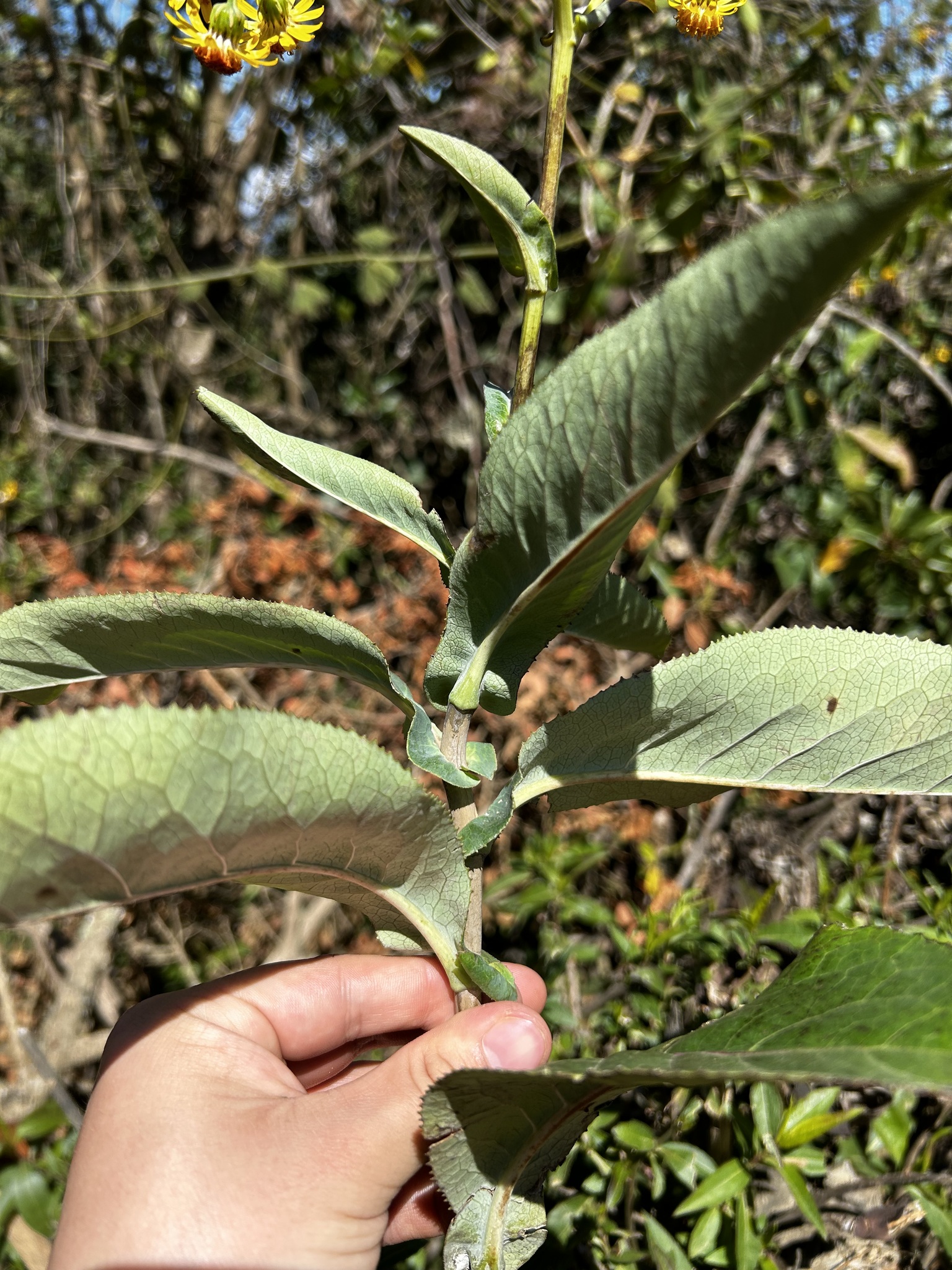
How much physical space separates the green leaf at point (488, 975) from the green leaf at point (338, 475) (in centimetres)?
35

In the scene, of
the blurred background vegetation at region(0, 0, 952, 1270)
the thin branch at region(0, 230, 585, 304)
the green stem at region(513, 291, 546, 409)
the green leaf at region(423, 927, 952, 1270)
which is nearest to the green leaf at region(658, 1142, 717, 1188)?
the blurred background vegetation at region(0, 0, 952, 1270)

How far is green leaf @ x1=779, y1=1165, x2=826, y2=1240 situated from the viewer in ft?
3.03

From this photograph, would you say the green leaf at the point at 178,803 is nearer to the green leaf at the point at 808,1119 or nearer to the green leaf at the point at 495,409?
the green leaf at the point at 495,409

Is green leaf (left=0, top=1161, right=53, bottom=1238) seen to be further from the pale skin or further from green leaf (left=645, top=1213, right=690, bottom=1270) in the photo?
green leaf (left=645, top=1213, right=690, bottom=1270)

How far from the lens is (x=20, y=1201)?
1663 mm

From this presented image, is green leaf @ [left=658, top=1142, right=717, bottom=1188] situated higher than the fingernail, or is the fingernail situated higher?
the fingernail

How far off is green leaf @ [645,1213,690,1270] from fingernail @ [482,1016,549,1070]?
39cm

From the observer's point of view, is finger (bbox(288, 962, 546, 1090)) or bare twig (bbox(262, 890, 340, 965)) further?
bare twig (bbox(262, 890, 340, 965))

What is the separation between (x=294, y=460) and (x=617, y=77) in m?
2.39

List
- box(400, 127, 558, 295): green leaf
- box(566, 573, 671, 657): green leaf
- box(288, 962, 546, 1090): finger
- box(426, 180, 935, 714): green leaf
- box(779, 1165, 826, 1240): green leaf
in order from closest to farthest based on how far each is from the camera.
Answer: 1. box(426, 180, 935, 714): green leaf
2. box(400, 127, 558, 295): green leaf
3. box(566, 573, 671, 657): green leaf
4. box(779, 1165, 826, 1240): green leaf
5. box(288, 962, 546, 1090): finger

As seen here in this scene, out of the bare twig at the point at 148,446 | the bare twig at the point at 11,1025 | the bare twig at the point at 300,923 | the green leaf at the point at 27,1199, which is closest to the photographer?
the green leaf at the point at 27,1199

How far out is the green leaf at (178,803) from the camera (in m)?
0.49

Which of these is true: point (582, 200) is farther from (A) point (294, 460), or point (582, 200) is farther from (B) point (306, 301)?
(A) point (294, 460)

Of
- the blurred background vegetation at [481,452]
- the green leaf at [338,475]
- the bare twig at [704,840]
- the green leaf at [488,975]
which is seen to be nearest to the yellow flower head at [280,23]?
the green leaf at [338,475]
